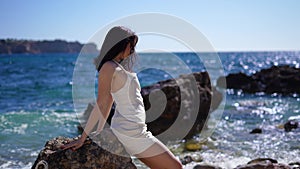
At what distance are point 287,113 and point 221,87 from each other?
10722 millimetres

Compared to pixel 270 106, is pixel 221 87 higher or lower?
lower

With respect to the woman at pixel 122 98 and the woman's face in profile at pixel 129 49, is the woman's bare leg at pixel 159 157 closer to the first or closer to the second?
the woman at pixel 122 98

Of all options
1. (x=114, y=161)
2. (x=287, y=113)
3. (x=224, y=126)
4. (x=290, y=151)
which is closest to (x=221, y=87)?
(x=287, y=113)

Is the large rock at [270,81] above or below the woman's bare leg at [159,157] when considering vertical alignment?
below

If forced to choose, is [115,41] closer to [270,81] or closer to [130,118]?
[130,118]

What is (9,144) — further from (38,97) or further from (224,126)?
(38,97)

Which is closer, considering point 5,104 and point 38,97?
point 5,104

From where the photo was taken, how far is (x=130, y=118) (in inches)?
165

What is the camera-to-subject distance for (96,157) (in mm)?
4316

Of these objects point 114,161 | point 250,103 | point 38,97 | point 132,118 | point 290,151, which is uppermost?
point 132,118

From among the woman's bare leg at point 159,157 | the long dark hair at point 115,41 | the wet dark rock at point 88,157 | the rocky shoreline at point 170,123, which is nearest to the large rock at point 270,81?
the rocky shoreline at point 170,123

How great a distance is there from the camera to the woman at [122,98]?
4.15 meters

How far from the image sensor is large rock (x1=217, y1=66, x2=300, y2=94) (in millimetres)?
27719

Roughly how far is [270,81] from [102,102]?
86.7 ft
